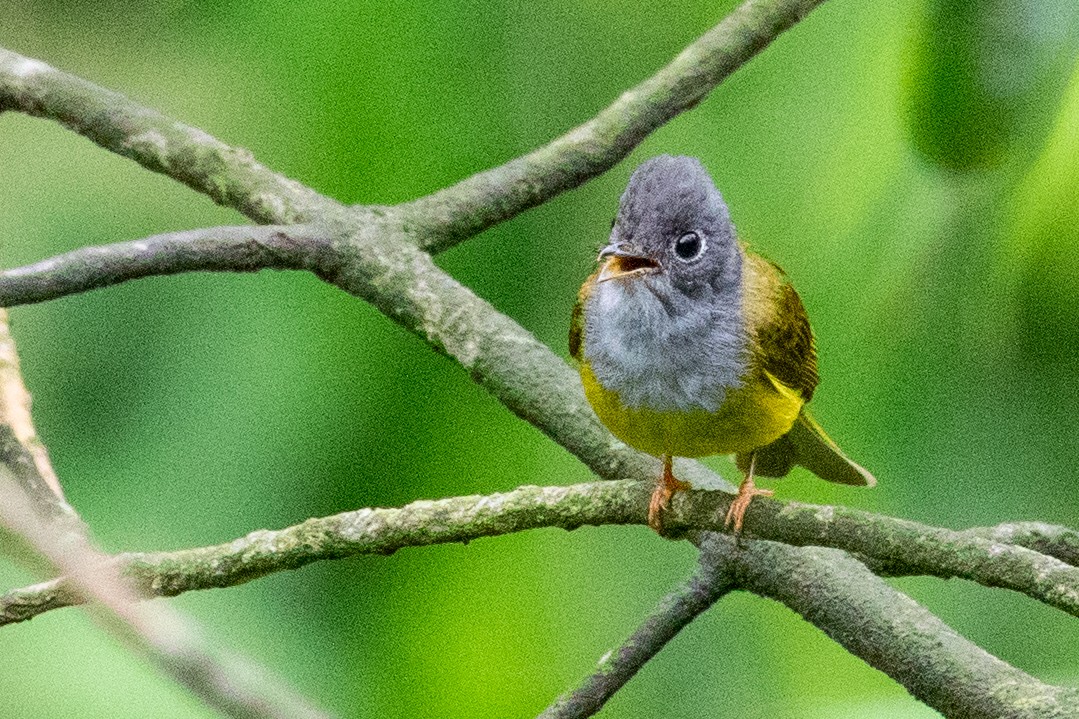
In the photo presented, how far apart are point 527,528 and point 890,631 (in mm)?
Answer: 363

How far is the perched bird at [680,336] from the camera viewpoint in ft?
3.64

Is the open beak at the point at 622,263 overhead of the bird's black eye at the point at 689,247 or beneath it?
beneath

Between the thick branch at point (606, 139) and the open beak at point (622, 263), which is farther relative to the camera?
the thick branch at point (606, 139)

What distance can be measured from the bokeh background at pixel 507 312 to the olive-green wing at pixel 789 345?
289mm

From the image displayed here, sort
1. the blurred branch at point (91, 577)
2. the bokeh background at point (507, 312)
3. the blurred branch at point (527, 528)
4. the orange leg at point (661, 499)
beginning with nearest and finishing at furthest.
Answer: the blurred branch at point (527, 528) < the blurred branch at point (91, 577) < the orange leg at point (661, 499) < the bokeh background at point (507, 312)

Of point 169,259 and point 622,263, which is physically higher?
point 169,259

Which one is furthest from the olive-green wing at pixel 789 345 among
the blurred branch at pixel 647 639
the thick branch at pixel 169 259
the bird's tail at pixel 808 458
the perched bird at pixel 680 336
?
the thick branch at pixel 169 259

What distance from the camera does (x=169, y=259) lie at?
1.26 m

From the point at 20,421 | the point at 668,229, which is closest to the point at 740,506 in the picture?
the point at 668,229

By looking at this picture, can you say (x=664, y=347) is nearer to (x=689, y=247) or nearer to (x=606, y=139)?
(x=689, y=247)

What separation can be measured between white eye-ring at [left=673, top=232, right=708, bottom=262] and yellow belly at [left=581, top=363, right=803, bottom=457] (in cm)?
14

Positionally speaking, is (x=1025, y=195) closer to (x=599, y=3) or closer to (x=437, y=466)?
(x=599, y=3)

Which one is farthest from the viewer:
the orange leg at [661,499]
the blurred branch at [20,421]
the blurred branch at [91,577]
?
the blurred branch at [20,421]

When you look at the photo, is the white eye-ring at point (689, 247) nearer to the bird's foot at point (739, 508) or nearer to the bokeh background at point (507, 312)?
the bird's foot at point (739, 508)
